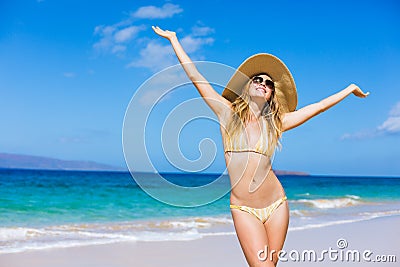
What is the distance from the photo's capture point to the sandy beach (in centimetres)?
724

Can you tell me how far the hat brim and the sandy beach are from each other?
3.62 meters

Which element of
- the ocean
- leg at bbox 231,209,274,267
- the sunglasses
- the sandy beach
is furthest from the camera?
the ocean

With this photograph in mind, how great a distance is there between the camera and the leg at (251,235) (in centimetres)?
340

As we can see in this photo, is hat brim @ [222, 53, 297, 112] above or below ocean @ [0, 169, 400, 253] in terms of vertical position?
below

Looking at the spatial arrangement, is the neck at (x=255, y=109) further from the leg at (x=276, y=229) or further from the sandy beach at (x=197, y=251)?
the sandy beach at (x=197, y=251)

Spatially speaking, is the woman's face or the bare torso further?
the woman's face

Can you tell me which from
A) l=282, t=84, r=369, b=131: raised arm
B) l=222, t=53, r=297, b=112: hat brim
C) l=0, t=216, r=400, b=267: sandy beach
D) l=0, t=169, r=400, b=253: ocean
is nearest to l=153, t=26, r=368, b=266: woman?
l=282, t=84, r=369, b=131: raised arm

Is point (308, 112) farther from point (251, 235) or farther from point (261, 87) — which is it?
point (251, 235)

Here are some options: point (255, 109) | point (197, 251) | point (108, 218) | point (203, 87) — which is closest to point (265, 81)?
point (255, 109)

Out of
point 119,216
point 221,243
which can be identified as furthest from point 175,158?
point 119,216

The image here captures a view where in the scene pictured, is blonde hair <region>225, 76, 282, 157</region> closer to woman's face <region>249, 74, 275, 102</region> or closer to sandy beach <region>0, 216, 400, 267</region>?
woman's face <region>249, 74, 275, 102</region>

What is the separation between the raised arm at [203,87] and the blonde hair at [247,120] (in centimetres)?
9

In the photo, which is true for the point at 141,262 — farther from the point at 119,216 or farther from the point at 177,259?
the point at 119,216

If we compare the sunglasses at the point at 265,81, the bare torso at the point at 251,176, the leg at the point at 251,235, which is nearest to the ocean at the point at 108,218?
the bare torso at the point at 251,176
